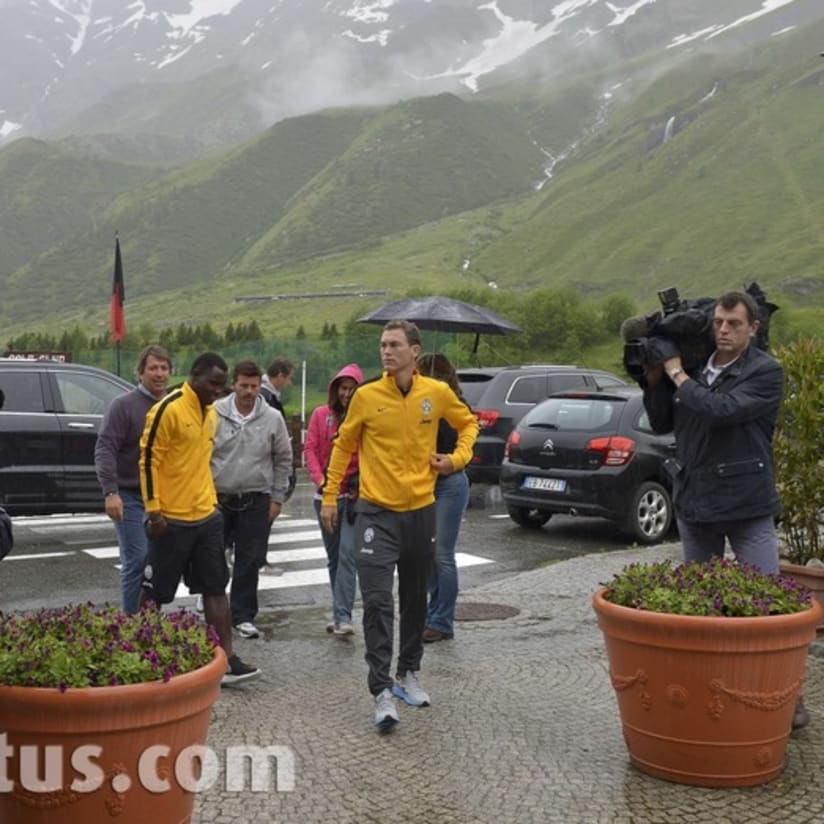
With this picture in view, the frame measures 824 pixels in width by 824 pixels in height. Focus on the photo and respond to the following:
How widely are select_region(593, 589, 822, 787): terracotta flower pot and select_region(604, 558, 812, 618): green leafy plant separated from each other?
→ 9cm

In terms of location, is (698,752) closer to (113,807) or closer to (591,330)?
(113,807)

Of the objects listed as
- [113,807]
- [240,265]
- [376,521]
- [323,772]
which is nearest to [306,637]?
[376,521]

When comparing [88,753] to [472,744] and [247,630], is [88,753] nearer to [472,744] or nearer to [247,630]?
[472,744]

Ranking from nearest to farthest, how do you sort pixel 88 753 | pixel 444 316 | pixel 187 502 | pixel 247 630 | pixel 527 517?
pixel 88 753, pixel 187 502, pixel 247 630, pixel 527 517, pixel 444 316

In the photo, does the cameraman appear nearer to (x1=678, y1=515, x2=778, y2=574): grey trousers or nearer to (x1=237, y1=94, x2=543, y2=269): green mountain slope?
(x1=678, y1=515, x2=778, y2=574): grey trousers

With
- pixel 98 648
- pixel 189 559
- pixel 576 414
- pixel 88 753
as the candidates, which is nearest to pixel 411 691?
pixel 189 559

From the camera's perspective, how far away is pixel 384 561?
5902mm

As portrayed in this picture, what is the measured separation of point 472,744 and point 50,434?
25.9 ft

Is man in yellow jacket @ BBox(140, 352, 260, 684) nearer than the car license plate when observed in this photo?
Yes

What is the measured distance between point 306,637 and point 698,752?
349cm

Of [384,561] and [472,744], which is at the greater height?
[384,561]

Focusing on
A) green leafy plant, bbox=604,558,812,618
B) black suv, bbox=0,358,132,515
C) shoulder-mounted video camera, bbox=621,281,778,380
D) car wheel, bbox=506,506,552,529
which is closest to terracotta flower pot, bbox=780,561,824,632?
green leafy plant, bbox=604,558,812,618

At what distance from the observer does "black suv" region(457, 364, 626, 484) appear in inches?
625

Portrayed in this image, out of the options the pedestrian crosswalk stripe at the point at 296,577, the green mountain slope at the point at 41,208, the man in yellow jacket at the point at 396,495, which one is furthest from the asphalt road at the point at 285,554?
the green mountain slope at the point at 41,208
